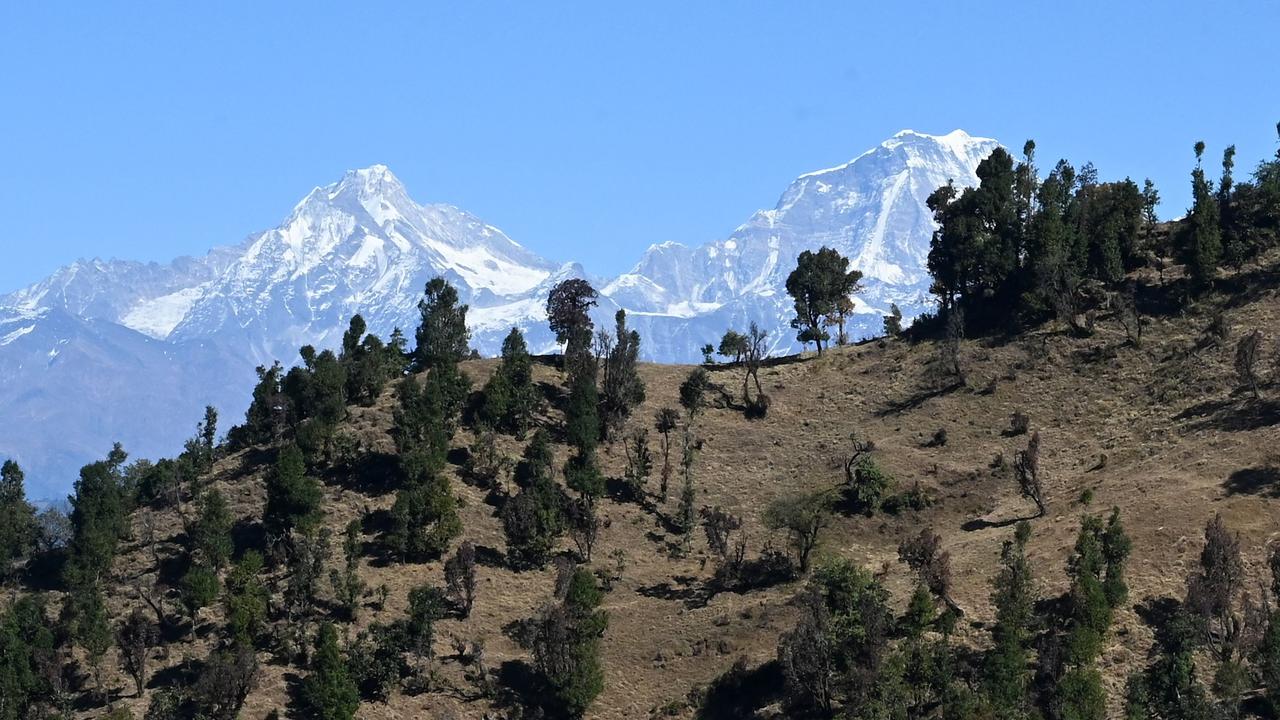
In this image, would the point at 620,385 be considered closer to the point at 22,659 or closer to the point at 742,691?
the point at 742,691

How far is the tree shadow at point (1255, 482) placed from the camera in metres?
95.5

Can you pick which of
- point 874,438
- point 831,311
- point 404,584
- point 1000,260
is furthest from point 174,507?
point 1000,260

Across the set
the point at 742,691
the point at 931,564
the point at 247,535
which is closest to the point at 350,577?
the point at 247,535

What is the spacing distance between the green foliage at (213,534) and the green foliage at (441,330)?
116 ft

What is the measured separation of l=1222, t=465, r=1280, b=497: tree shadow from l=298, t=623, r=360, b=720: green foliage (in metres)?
61.1

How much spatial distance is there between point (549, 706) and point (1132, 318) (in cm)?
7154

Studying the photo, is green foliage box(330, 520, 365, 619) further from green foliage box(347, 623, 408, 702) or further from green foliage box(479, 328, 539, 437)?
green foliage box(479, 328, 539, 437)

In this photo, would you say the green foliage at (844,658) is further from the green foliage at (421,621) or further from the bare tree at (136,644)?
the bare tree at (136,644)

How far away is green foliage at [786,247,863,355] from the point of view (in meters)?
152

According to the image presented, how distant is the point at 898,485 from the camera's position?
11425cm

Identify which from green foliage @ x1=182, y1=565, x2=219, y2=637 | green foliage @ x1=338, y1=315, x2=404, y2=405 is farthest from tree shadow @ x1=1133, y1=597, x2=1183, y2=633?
green foliage @ x1=338, y1=315, x2=404, y2=405

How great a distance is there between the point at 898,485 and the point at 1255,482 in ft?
91.7

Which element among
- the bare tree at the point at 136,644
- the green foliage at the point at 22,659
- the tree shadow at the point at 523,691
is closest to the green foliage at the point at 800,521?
the tree shadow at the point at 523,691

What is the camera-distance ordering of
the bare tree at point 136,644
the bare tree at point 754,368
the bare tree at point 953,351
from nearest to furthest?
the bare tree at point 136,644, the bare tree at point 953,351, the bare tree at point 754,368
